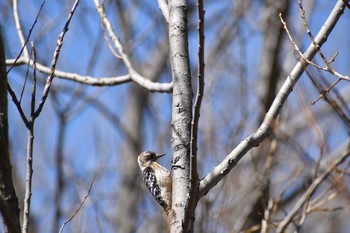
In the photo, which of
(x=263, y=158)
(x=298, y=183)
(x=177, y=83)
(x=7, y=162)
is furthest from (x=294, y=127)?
(x=7, y=162)

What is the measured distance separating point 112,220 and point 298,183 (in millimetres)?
3635

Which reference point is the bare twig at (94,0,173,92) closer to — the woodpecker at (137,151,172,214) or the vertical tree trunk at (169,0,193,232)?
the vertical tree trunk at (169,0,193,232)

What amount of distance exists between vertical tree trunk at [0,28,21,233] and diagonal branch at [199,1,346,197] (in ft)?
3.41

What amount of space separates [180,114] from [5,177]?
1172 millimetres

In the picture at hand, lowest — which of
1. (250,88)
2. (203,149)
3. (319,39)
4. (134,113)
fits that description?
(319,39)

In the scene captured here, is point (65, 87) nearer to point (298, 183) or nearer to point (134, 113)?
point (134, 113)

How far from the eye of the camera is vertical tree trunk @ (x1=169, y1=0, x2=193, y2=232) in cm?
302

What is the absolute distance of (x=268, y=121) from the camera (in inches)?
122

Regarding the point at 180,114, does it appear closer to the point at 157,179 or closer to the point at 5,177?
the point at 5,177

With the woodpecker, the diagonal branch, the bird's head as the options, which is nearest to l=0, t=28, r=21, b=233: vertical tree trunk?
the diagonal branch

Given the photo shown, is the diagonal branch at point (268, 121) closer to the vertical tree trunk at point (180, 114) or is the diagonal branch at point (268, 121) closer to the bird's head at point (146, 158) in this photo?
the vertical tree trunk at point (180, 114)

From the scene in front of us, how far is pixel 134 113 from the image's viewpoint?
1142 centimetres

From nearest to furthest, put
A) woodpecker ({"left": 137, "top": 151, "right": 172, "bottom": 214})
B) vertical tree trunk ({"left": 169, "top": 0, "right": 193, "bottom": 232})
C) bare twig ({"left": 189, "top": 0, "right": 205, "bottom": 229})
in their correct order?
1. bare twig ({"left": 189, "top": 0, "right": 205, "bottom": 229})
2. vertical tree trunk ({"left": 169, "top": 0, "right": 193, "bottom": 232})
3. woodpecker ({"left": 137, "top": 151, "right": 172, "bottom": 214})

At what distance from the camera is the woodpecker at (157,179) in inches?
165
